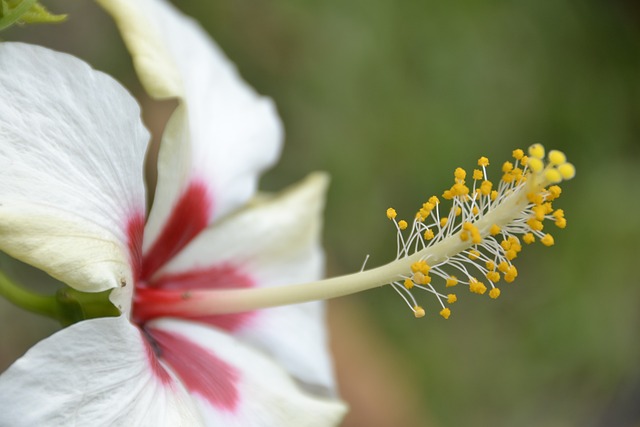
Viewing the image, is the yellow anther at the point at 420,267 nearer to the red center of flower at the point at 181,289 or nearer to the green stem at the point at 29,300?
the red center of flower at the point at 181,289

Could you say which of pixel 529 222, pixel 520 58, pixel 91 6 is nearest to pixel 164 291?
pixel 529 222

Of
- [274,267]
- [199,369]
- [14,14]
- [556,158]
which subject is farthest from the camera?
[274,267]

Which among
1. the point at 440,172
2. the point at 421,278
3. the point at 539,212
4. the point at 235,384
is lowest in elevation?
the point at 440,172

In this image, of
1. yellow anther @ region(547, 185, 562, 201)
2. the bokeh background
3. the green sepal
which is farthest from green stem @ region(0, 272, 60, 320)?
the bokeh background

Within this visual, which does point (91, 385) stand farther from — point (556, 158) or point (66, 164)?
point (556, 158)

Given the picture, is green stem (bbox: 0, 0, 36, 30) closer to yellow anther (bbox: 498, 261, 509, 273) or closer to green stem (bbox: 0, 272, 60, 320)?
green stem (bbox: 0, 272, 60, 320)

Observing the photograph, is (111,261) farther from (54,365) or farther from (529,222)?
(529,222)

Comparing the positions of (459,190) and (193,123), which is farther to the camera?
(193,123)

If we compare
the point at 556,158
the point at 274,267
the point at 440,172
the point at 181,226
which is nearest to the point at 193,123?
the point at 181,226

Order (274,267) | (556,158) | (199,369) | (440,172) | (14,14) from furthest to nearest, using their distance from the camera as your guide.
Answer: (440,172)
(274,267)
(199,369)
(556,158)
(14,14)
